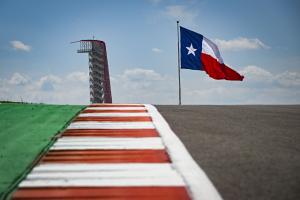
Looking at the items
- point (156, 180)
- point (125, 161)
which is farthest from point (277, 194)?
point (125, 161)

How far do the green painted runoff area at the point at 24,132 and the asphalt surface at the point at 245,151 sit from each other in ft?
8.99

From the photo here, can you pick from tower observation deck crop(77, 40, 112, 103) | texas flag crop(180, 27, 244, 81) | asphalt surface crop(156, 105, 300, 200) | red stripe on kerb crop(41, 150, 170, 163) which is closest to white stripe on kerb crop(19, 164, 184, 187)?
red stripe on kerb crop(41, 150, 170, 163)

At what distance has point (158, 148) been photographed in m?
6.22

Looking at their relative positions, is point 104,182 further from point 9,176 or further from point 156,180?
point 9,176

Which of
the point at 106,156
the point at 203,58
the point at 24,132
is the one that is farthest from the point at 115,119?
the point at 203,58

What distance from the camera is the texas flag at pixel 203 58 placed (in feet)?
57.5

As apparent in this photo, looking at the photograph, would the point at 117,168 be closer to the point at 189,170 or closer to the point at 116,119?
the point at 189,170

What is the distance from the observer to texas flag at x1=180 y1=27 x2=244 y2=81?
17.5 meters

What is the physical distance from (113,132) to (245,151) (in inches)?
117

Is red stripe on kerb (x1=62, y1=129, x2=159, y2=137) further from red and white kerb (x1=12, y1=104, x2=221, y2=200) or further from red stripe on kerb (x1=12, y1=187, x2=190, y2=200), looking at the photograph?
red stripe on kerb (x1=12, y1=187, x2=190, y2=200)

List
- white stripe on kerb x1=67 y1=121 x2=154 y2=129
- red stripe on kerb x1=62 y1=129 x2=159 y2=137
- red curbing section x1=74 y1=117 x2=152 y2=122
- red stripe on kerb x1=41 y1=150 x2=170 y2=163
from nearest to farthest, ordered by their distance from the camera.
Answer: red stripe on kerb x1=41 y1=150 x2=170 y2=163
red stripe on kerb x1=62 y1=129 x2=159 y2=137
white stripe on kerb x1=67 y1=121 x2=154 y2=129
red curbing section x1=74 y1=117 x2=152 y2=122

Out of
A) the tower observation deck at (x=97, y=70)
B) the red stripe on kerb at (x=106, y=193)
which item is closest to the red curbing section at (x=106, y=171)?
the red stripe on kerb at (x=106, y=193)

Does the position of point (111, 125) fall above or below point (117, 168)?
above

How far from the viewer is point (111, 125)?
848 centimetres
